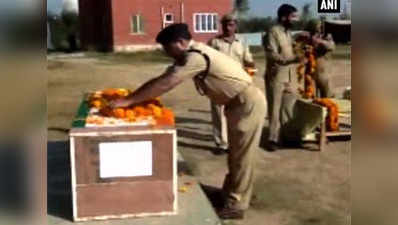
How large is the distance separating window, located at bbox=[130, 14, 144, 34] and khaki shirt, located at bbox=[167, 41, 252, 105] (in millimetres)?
18810

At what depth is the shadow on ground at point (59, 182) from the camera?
3.09m

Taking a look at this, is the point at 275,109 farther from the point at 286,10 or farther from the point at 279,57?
the point at 286,10

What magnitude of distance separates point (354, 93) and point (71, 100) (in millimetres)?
7434

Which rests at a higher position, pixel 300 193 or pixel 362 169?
pixel 362 169

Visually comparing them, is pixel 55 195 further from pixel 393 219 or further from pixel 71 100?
pixel 71 100

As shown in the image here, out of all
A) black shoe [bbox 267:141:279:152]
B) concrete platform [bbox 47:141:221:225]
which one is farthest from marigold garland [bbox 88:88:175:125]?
black shoe [bbox 267:141:279:152]

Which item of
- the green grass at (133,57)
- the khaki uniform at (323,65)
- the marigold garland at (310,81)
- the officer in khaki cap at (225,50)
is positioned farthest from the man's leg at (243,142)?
the green grass at (133,57)

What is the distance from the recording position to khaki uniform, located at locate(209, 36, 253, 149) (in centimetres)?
475

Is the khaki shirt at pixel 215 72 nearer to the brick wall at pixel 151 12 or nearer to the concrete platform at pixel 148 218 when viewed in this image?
the concrete platform at pixel 148 218

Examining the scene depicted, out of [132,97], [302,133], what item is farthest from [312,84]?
[132,97]

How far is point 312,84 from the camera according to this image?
567 cm

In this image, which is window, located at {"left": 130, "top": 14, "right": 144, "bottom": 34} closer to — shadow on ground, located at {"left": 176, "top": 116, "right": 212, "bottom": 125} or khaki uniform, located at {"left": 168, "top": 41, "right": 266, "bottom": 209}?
shadow on ground, located at {"left": 176, "top": 116, "right": 212, "bottom": 125}

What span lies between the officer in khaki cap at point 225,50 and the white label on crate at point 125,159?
2026 mm

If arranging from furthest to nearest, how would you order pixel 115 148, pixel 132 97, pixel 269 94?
1. pixel 269 94
2. pixel 132 97
3. pixel 115 148
